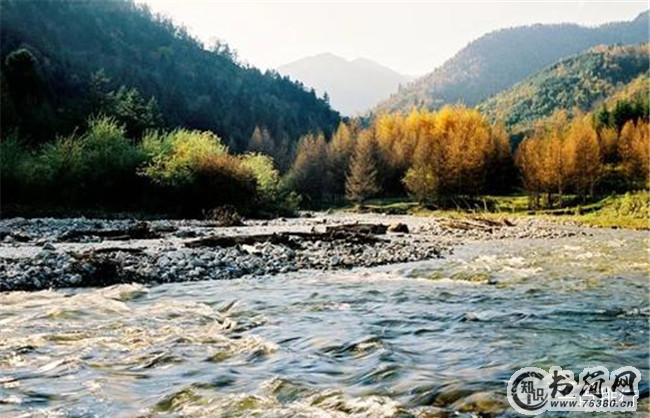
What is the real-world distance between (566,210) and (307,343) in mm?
70092

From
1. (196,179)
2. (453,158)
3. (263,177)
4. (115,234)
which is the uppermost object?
(453,158)

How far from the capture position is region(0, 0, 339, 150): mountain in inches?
3012

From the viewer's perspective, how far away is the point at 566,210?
7312 centimetres

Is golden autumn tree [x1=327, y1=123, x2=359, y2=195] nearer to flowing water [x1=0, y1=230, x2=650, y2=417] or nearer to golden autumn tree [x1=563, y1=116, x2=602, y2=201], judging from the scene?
golden autumn tree [x1=563, y1=116, x2=602, y2=201]

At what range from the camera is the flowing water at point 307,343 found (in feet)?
22.8

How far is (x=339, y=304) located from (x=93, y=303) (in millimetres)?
5419

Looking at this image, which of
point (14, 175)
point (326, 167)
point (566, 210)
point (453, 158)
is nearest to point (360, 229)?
point (14, 175)

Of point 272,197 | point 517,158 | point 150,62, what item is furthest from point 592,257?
point 150,62

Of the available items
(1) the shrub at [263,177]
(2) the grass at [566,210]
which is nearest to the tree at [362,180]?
(2) the grass at [566,210]

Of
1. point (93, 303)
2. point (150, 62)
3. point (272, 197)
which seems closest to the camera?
point (93, 303)

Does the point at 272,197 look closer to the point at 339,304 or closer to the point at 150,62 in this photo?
the point at 339,304

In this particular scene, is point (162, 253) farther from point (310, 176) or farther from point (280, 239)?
point (310, 176)

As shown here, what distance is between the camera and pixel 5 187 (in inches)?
1672

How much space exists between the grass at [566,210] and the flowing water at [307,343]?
40.0 metres
